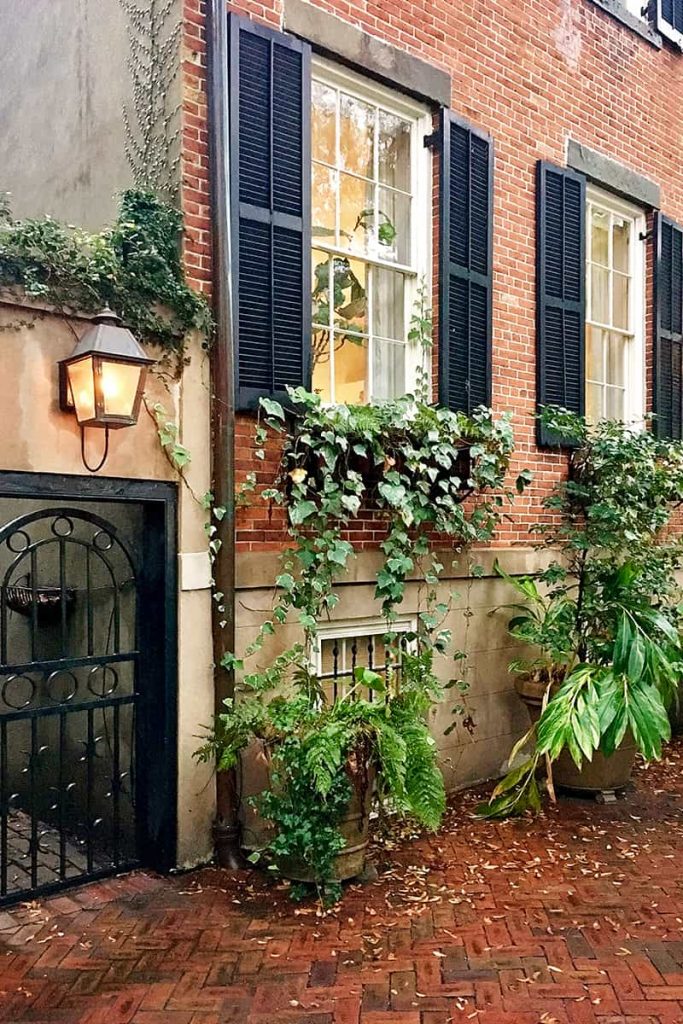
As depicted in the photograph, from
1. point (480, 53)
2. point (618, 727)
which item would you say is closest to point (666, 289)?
point (480, 53)

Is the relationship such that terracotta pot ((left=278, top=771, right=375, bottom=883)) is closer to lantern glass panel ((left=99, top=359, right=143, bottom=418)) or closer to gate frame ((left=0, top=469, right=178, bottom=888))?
gate frame ((left=0, top=469, right=178, bottom=888))

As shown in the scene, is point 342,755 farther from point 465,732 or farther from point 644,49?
point 644,49

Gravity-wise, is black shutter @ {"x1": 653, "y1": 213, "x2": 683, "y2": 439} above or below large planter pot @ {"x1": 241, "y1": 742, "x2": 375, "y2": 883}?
above

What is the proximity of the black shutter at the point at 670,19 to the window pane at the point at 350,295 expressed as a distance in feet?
14.4

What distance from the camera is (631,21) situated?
7.33 m

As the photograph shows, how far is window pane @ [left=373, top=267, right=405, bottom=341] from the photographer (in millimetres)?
5680

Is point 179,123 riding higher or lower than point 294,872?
higher

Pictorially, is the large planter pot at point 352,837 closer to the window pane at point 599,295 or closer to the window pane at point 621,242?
the window pane at point 599,295

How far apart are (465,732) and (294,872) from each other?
207 cm

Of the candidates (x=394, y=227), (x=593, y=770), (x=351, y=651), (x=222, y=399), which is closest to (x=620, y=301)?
(x=394, y=227)

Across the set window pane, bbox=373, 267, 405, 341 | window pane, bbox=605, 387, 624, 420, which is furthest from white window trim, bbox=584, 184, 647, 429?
window pane, bbox=373, 267, 405, 341

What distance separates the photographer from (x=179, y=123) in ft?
14.8

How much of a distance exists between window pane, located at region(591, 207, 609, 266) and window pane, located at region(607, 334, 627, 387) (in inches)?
26.3

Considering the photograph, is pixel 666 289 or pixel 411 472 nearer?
pixel 411 472
